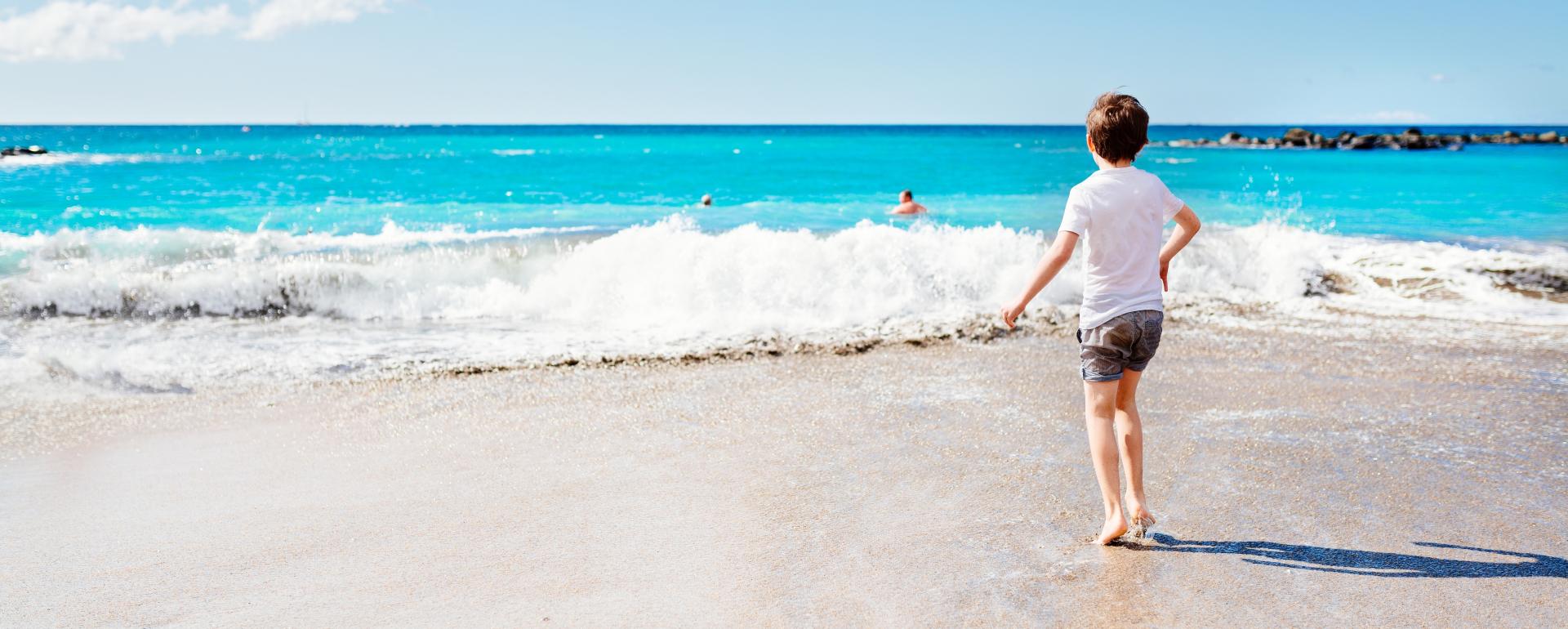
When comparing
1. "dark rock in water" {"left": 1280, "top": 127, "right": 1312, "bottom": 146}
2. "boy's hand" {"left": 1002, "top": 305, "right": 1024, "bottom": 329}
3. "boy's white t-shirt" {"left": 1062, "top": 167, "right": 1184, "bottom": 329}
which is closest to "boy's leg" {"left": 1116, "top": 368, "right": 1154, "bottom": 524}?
"boy's white t-shirt" {"left": 1062, "top": 167, "right": 1184, "bottom": 329}

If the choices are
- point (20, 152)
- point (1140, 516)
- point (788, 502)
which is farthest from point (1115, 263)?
point (20, 152)

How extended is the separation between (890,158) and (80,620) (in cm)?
4891

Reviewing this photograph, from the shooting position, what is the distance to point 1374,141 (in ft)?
209

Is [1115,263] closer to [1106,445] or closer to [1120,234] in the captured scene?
[1120,234]

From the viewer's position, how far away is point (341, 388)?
5953 millimetres

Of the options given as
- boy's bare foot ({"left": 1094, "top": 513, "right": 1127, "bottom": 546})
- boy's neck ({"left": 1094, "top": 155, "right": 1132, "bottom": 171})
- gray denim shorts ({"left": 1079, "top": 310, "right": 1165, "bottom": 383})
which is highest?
boy's neck ({"left": 1094, "top": 155, "right": 1132, "bottom": 171})

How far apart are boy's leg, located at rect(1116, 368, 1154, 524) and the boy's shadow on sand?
0.43ft

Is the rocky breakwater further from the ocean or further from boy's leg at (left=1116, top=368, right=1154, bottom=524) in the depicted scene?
boy's leg at (left=1116, top=368, right=1154, bottom=524)

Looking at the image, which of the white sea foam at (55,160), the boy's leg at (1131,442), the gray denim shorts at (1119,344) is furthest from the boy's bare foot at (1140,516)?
the white sea foam at (55,160)

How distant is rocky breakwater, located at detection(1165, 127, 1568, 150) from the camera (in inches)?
2477


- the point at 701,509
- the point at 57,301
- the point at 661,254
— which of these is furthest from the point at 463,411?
the point at 57,301

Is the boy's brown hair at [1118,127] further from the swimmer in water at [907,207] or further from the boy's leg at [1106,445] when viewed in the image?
the swimmer in water at [907,207]

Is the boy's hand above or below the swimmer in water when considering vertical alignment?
above

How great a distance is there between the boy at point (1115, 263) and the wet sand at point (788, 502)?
51 centimetres
